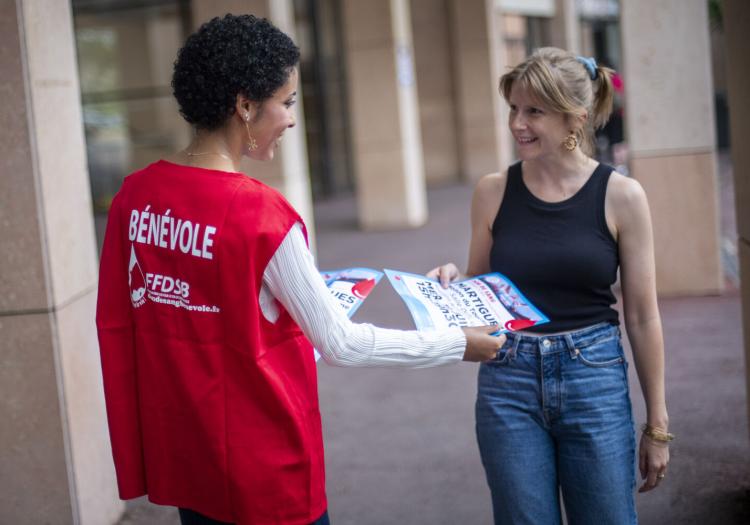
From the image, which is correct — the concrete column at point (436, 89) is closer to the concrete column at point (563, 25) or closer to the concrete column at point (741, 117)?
the concrete column at point (563, 25)

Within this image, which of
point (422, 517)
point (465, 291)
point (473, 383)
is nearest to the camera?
point (465, 291)

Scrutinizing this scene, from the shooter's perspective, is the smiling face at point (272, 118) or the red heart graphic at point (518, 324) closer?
the smiling face at point (272, 118)

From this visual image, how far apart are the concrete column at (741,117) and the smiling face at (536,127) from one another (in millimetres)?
1274

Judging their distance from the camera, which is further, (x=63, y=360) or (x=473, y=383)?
(x=473, y=383)

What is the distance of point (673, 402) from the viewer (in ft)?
19.3

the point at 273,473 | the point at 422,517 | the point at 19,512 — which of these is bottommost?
the point at 422,517

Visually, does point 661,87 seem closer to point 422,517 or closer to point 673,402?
point 673,402

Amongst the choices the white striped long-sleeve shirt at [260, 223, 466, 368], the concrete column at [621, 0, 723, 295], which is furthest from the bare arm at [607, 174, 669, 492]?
the concrete column at [621, 0, 723, 295]

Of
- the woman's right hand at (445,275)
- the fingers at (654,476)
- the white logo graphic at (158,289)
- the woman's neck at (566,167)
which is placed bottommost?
the fingers at (654,476)

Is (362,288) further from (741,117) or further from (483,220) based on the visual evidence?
(741,117)

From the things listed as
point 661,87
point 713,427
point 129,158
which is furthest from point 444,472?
point 129,158

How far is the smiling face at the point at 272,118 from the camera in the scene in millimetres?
2352

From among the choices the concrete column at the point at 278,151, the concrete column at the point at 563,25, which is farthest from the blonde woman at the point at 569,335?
the concrete column at the point at 563,25

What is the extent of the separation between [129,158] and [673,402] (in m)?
15.8
